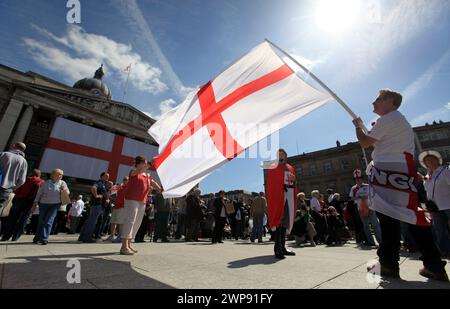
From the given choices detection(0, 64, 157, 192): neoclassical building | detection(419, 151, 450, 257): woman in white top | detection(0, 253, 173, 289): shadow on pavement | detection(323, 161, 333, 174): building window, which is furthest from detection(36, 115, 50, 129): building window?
detection(323, 161, 333, 174): building window

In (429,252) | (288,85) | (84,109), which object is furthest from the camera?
(84,109)

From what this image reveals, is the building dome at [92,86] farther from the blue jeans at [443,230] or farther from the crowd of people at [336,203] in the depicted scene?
the blue jeans at [443,230]

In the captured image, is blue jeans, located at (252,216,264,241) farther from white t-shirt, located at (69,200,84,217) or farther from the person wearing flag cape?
white t-shirt, located at (69,200,84,217)

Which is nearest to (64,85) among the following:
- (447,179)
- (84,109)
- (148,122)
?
→ (84,109)

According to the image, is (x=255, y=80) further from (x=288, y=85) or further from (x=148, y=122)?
(x=148, y=122)

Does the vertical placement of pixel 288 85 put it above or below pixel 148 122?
below

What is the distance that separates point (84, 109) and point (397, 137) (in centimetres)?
3914

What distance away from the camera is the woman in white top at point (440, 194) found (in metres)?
3.64

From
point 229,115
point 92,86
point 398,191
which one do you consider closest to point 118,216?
point 229,115

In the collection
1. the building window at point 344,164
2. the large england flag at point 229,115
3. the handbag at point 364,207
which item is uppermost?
the building window at point 344,164

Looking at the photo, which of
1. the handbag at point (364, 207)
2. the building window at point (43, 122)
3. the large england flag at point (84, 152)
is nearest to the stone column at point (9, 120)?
the building window at point (43, 122)

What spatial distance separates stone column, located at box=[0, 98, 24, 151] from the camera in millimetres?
26028
